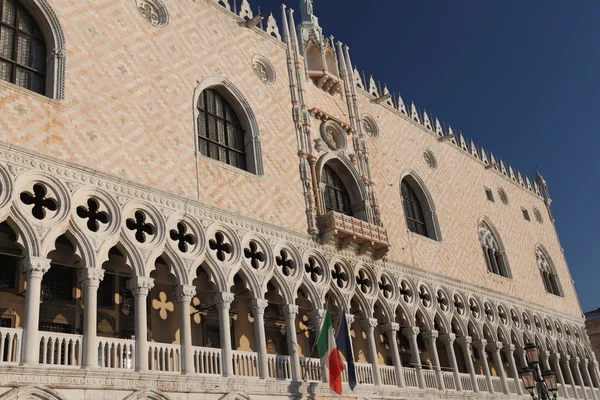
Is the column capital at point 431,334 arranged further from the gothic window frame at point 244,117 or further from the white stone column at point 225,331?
the white stone column at point 225,331

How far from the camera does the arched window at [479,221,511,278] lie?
22.0 metres

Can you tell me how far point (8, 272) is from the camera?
35.9 ft

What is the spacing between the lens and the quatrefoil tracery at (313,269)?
1427cm

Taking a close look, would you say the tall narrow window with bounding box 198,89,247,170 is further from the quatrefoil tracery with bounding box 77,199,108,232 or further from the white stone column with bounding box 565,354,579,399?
the white stone column with bounding box 565,354,579,399

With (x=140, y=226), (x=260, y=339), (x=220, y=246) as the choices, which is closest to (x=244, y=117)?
(x=220, y=246)

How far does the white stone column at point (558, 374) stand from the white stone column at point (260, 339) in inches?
549

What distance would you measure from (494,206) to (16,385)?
63.8ft

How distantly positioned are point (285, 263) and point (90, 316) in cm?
507

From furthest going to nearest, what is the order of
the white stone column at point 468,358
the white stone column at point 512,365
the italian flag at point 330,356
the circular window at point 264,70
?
the white stone column at point 512,365, the white stone column at point 468,358, the circular window at point 264,70, the italian flag at point 330,356

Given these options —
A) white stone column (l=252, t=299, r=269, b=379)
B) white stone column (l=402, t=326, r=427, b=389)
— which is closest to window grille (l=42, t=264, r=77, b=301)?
white stone column (l=252, t=299, r=269, b=379)

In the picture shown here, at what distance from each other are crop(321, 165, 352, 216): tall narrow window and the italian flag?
3.97m

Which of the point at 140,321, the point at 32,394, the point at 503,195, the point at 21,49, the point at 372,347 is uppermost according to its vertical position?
the point at 503,195

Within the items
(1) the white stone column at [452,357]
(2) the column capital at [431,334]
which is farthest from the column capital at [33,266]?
(1) the white stone column at [452,357]

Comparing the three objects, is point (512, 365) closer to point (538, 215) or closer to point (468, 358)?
point (468, 358)
